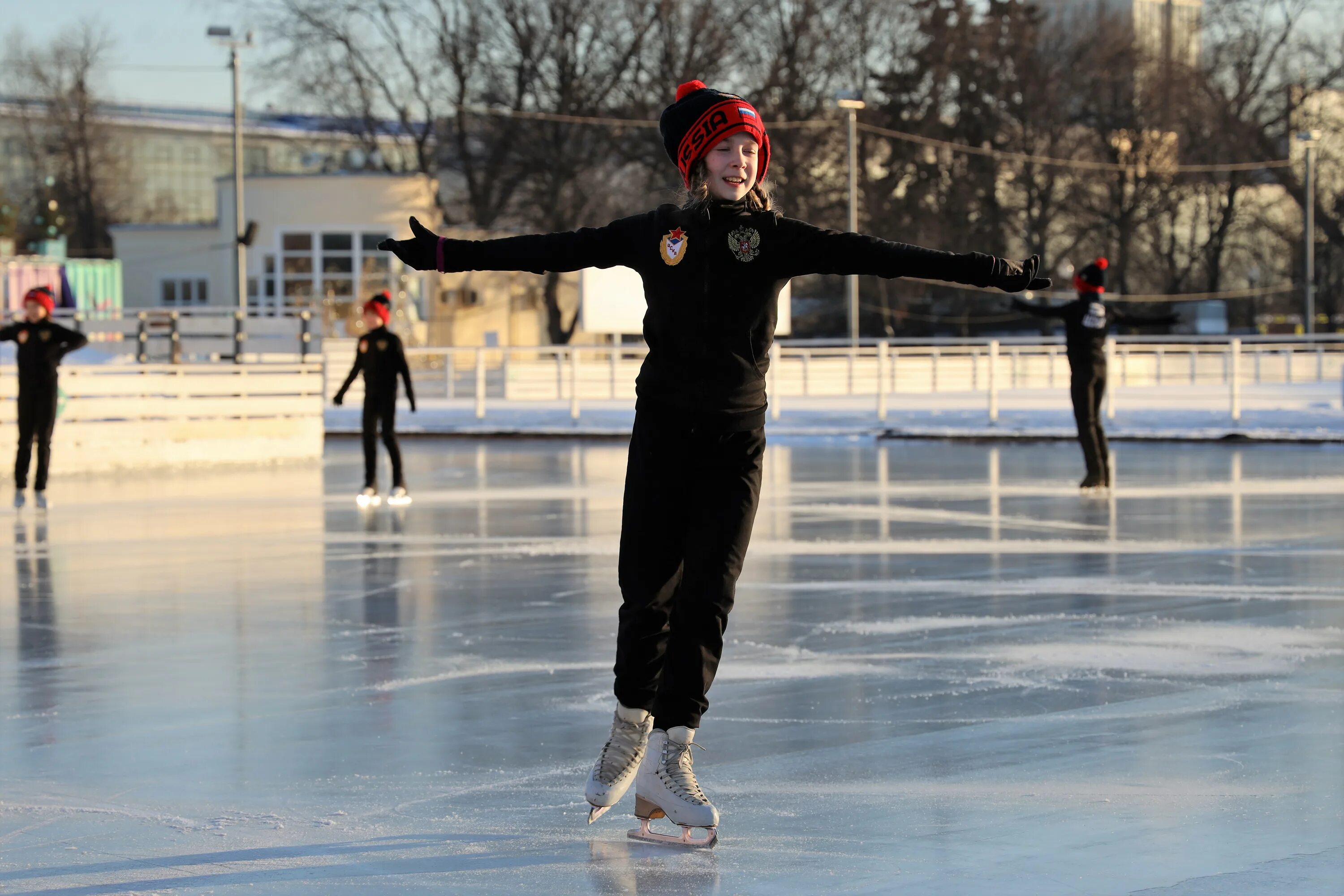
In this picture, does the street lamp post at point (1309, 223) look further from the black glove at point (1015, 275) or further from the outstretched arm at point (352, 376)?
the black glove at point (1015, 275)

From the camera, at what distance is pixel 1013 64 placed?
5616cm

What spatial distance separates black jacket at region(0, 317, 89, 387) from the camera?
45.6 feet

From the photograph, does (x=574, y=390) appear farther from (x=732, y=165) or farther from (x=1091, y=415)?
(x=732, y=165)

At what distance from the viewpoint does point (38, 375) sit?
14.1 m

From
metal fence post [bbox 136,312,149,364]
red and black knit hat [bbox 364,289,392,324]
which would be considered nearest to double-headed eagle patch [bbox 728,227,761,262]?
red and black knit hat [bbox 364,289,392,324]

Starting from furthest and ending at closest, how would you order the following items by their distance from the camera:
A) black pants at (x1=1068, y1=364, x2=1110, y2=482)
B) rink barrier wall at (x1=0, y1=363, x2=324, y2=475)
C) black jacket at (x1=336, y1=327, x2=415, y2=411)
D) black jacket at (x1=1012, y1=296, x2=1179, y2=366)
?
rink barrier wall at (x1=0, y1=363, x2=324, y2=475), black pants at (x1=1068, y1=364, x2=1110, y2=482), black jacket at (x1=1012, y1=296, x2=1179, y2=366), black jacket at (x1=336, y1=327, x2=415, y2=411)

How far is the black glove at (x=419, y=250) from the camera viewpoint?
428cm

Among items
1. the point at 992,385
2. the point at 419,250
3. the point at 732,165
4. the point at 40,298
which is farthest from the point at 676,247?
the point at 992,385

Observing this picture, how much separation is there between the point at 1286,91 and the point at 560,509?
1827 inches

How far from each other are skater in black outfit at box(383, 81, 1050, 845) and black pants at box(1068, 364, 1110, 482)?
1094 cm

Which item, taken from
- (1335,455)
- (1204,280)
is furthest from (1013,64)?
(1335,455)

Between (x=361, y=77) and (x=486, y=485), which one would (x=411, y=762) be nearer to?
(x=486, y=485)

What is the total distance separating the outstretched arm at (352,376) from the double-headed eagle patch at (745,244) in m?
10.2

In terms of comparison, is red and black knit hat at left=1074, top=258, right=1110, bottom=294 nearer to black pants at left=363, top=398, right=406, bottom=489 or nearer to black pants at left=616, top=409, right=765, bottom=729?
black pants at left=363, top=398, right=406, bottom=489
